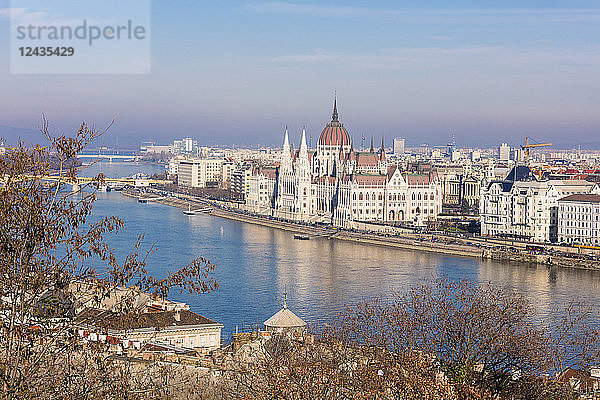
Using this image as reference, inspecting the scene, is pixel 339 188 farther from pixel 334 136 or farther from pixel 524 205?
pixel 524 205

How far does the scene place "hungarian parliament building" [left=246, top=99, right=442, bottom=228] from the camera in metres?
36.5

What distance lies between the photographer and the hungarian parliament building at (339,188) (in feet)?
120

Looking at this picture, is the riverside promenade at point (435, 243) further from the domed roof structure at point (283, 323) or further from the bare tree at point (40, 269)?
the bare tree at point (40, 269)

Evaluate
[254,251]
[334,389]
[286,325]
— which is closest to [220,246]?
[254,251]

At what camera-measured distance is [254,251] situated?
87.2ft

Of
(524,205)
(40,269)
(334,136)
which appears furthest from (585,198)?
(40,269)

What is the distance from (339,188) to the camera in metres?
37.3

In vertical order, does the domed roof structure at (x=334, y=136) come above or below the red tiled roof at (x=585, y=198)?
above

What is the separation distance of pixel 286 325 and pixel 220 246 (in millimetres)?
18434

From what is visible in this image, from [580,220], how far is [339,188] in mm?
11260

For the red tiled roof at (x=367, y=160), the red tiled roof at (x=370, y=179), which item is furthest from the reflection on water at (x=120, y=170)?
the red tiled roof at (x=370, y=179)

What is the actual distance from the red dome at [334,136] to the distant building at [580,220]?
46.8 ft

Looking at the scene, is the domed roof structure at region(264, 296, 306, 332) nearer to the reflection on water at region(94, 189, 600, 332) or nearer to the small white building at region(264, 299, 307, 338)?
the small white building at region(264, 299, 307, 338)

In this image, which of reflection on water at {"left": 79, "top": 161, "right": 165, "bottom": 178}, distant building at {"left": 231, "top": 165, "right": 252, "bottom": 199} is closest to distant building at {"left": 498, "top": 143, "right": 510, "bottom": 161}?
reflection on water at {"left": 79, "top": 161, "right": 165, "bottom": 178}
